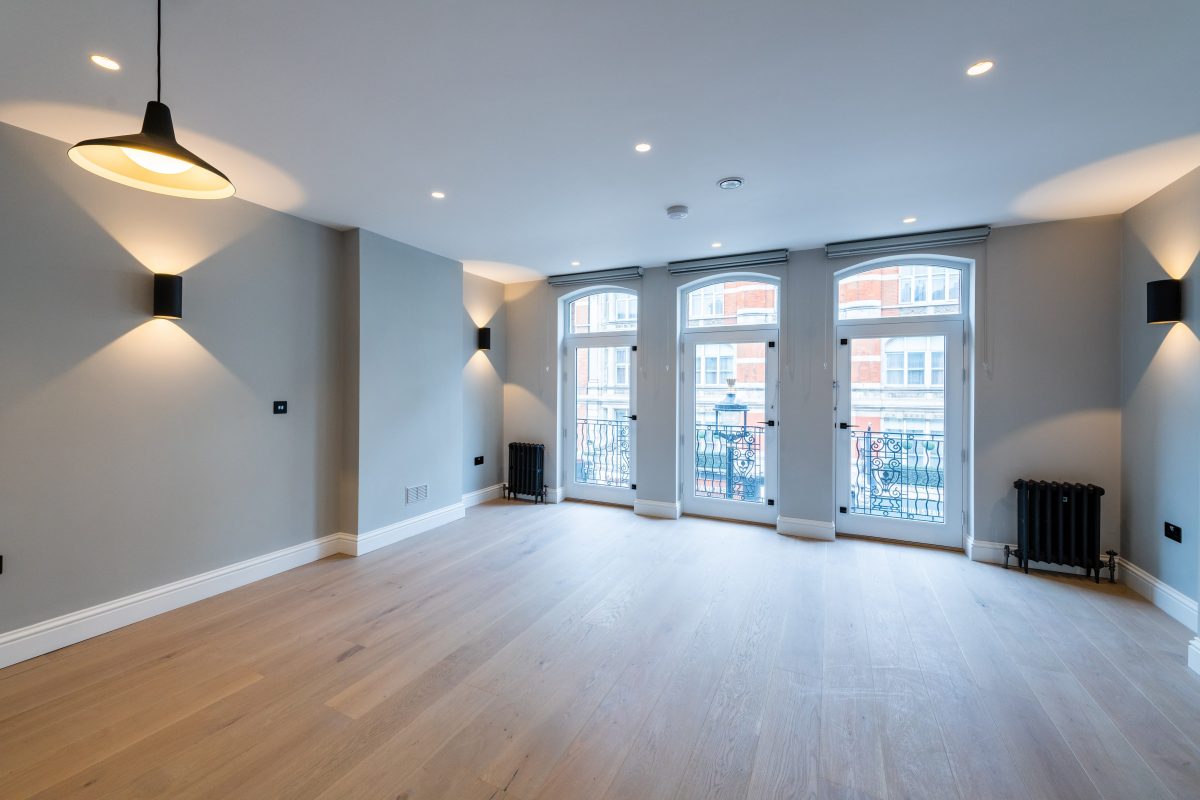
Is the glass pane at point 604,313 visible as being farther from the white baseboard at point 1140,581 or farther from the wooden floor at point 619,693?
the white baseboard at point 1140,581

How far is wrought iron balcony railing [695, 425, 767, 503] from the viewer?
4.95 m

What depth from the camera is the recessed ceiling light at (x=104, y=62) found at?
187cm

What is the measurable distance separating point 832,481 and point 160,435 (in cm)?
519

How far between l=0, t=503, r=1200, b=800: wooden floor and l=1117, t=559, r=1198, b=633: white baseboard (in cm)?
10

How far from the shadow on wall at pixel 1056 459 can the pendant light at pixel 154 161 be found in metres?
5.21

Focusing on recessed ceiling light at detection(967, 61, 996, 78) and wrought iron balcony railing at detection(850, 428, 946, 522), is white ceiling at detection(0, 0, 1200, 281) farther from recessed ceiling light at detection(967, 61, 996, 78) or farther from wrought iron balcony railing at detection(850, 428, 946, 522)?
wrought iron balcony railing at detection(850, 428, 946, 522)

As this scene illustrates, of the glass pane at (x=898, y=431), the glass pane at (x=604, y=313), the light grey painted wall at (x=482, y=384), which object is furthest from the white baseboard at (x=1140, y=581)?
the light grey painted wall at (x=482, y=384)

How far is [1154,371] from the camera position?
323cm

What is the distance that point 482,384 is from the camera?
5730 mm

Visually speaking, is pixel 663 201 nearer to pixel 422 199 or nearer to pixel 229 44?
pixel 422 199

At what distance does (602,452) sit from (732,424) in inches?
62.7

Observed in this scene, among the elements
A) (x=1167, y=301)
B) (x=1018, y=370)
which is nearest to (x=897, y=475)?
(x=1018, y=370)

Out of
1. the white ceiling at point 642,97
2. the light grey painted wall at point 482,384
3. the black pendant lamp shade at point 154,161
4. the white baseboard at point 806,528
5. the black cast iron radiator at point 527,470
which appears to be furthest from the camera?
the black cast iron radiator at point 527,470

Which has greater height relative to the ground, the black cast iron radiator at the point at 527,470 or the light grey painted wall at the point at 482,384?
the light grey painted wall at the point at 482,384
